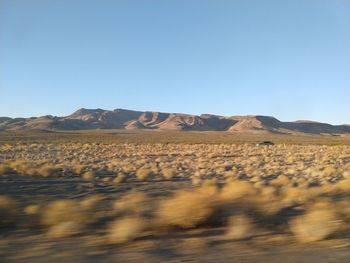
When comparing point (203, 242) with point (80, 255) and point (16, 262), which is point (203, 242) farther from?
point (16, 262)

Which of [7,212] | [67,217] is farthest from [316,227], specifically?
[7,212]

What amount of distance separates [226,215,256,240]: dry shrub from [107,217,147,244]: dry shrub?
1675 mm

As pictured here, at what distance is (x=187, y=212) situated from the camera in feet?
33.8

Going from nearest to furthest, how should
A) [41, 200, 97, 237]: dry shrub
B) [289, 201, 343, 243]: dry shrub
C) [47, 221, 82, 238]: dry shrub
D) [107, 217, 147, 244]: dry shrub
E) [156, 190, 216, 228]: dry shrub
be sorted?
[107, 217, 147, 244]: dry shrub < [289, 201, 343, 243]: dry shrub < [47, 221, 82, 238]: dry shrub < [41, 200, 97, 237]: dry shrub < [156, 190, 216, 228]: dry shrub

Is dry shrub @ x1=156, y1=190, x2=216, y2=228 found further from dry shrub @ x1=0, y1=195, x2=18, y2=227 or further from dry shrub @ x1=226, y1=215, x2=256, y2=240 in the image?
dry shrub @ x1=0, y1=195, x2=18, y2=227

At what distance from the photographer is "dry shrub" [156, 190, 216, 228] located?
33.2 ft

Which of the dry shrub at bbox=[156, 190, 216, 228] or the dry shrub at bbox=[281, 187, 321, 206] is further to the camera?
the dry shrub at bbox=[281, 187, 321, 206]

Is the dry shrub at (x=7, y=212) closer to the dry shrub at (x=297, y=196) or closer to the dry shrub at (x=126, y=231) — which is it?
the dry shrub at (x=126, y=231)

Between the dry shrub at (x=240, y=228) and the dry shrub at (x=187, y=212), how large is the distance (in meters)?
0.57

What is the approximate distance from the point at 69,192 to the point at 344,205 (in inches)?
428

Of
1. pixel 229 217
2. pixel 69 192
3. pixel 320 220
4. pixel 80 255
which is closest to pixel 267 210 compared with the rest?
pixel 229 217

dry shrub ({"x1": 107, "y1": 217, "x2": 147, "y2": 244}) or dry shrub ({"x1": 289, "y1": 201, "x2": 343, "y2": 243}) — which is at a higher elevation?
dry shrub ({"x1": 289, "y1": 201, "x2": 343, "y2": 243})

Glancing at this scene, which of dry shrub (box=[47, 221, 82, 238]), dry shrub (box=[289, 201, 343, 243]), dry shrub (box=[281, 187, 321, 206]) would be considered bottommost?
dry shrub (box=[47, 221, 82, 238])

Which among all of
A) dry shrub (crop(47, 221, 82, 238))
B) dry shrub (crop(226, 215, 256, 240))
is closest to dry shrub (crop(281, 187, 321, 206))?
dry shrub (crop(226, 215, 256, 240))
